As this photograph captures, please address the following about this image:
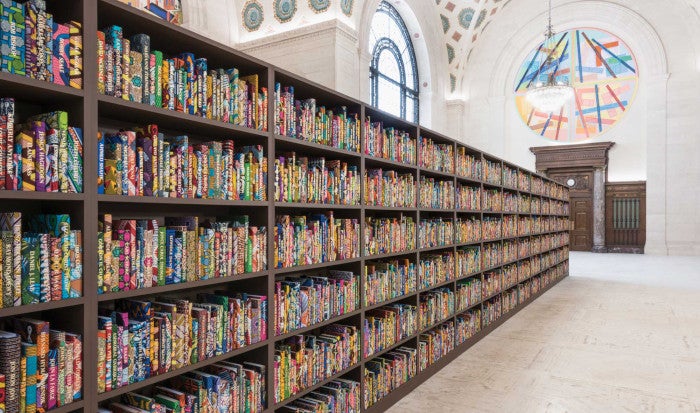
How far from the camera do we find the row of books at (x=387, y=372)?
3418mm

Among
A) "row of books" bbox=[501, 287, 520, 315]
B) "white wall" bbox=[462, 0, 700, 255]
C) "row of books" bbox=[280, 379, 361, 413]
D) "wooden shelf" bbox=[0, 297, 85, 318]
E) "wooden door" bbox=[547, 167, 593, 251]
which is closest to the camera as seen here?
"wooden shelf" bbox=[0, 297, 85, 318]

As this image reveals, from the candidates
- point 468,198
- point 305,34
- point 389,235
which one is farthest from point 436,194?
point 305,34

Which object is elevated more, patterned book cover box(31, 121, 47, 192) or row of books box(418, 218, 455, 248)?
patterned book cover box(31, 121, 47, 192)

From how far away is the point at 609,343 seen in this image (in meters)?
5.20

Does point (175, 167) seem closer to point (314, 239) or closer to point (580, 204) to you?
point (314, 239)

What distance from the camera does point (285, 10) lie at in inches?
355

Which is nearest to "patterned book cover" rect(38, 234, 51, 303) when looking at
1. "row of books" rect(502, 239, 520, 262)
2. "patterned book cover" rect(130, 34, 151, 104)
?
"patterned book cover" rect(130, 34, 151, 104)

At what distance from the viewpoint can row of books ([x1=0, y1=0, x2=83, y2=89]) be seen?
4.94ft

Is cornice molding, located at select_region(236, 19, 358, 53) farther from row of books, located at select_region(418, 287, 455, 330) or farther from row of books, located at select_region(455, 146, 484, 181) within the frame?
row of books, located at select_region(418, 287, 455, 330)

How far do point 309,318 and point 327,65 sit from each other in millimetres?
6988

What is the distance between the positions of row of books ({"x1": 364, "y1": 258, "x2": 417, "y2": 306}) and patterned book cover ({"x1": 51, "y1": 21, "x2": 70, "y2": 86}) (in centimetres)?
233

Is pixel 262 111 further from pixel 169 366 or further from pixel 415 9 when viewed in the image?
pixel 415 9

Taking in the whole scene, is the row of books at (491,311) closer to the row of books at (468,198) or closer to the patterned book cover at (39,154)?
the row of books at (468,198)

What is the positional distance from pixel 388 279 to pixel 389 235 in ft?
1.12
